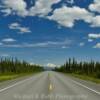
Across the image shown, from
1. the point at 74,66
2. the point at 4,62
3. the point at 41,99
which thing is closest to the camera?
the point at 41,99

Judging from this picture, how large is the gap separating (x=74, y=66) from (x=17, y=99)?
143185mm

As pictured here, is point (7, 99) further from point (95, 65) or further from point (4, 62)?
point (4, 62)

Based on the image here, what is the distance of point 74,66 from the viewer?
513 feet

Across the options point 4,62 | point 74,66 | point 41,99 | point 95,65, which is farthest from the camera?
point 74,66

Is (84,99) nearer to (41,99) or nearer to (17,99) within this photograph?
(41,99)

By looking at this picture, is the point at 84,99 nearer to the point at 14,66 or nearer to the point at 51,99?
the point at 51,99

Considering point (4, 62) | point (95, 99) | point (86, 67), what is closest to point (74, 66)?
point (86, 67)

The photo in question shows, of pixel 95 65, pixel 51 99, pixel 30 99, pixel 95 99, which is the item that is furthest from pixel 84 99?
pixel 95 65

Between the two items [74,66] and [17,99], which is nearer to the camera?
[17,99]

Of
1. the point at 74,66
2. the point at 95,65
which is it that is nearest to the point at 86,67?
the point at 95,65

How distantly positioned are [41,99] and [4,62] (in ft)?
418

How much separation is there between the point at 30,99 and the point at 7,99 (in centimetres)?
114

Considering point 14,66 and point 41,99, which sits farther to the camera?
point 14,66

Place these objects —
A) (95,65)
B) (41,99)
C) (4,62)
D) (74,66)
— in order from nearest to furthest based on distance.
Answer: (41,99) < (95,65) < (4,62) < (74,66)
